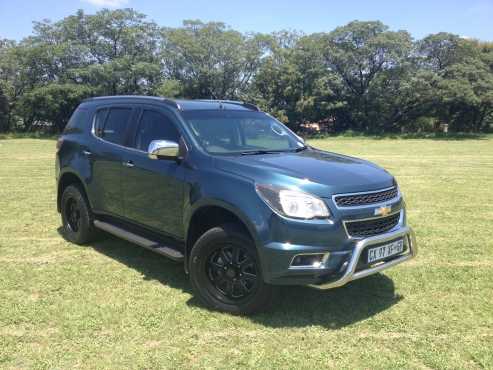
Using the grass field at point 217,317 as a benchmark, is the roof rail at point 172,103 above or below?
above

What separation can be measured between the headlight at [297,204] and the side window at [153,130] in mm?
1466

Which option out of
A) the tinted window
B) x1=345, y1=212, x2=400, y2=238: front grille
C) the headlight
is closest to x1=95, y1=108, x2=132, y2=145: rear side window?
the tinted window

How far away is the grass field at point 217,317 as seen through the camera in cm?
346

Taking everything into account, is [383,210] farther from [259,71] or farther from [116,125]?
[259,71]

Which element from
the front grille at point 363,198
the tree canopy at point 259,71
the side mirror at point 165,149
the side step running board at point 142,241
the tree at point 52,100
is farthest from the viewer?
the tree canopy at point 259,71

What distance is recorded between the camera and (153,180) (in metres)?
4.76

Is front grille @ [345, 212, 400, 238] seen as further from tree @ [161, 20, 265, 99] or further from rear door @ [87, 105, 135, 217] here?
tree @ [161, 20, 265, 99]

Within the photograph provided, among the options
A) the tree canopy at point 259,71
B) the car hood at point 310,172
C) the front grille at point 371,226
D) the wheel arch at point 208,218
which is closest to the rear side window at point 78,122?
the wheel arch at point 208,218

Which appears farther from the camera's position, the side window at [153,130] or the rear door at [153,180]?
the side window at [153,130]

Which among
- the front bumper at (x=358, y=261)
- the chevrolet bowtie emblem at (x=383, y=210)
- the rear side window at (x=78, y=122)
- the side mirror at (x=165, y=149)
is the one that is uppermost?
the rear side window at (x=78, y=122)

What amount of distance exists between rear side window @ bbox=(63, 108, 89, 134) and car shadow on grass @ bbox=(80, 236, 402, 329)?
→ 188 cm

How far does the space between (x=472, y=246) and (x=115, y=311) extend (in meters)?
4.87

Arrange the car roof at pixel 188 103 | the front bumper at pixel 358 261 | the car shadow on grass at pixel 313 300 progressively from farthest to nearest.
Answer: the car roof at pixel 188 103
the car shadow on grass at pixel 313 300
the front bumper at pixel 358 261

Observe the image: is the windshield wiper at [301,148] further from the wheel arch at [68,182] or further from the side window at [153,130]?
the wheel arch at [68,182]
